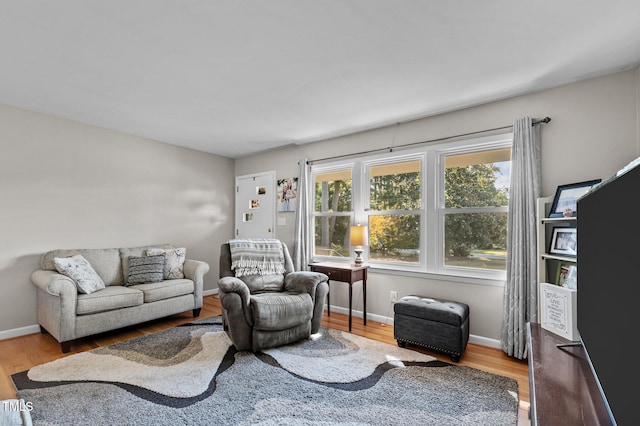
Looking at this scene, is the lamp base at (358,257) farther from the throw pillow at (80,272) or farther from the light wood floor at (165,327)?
the throw pillow at (80,272)

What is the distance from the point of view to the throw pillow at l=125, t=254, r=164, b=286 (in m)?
3.49

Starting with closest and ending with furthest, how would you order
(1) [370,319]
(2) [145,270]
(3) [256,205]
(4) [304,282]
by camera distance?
(4) [304,282], (2) [145,270], (1) [370,319], (3) [256,205]

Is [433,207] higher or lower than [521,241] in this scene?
higher

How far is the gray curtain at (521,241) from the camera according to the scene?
2.54m

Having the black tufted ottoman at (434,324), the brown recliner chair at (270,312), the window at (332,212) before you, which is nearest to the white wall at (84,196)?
the window at (332,212)

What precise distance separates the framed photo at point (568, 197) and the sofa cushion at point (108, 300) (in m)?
3.93

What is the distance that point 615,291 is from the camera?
2.66ft

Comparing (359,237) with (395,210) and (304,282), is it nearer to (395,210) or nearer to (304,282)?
(395,210)

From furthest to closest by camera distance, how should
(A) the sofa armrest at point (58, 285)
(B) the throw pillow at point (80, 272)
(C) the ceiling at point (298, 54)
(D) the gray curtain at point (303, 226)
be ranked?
(D) the gray curtain at point (303, 226)
(B) the throw pillow at point (80, 272)
(A) the sofa armrest at point (58, 285)
(C) the ceiling at point (298, 54)

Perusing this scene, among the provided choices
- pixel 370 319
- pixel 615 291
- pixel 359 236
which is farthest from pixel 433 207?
pixel 615 291

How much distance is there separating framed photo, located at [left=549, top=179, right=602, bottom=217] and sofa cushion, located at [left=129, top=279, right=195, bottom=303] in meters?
3.78

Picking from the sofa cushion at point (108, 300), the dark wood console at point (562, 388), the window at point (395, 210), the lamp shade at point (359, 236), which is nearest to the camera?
the dark wood console at point (562, 388)

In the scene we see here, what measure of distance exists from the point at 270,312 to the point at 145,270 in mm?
1879

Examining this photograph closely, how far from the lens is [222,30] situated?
187cm
